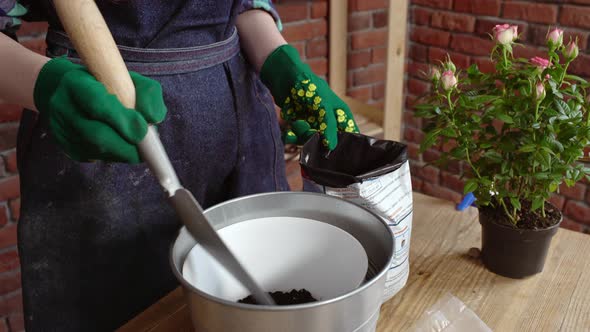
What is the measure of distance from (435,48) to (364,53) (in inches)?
12.5

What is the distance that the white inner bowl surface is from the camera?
0.60 m

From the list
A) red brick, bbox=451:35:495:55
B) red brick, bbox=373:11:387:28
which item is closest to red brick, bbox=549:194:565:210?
red brick, bbox=451:35:495:55

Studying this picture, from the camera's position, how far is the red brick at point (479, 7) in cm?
196

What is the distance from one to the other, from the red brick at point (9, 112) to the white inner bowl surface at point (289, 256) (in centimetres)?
100

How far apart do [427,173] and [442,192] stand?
0.11 m

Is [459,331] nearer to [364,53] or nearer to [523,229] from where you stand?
[523,229]

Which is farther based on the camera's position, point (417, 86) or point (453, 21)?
point (417, 86)

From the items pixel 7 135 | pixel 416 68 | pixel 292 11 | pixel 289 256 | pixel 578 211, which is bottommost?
pixel 578 211

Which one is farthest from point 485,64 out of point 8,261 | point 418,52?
point 8,261

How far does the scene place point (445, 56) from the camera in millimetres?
2088

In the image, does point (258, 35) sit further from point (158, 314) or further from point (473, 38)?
point (473, 38)

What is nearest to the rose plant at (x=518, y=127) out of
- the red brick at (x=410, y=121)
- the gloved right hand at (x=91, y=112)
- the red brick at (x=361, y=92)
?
the gloved right hand at (x=91, y=112)

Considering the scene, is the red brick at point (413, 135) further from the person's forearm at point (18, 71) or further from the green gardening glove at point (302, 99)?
the person's forearm at point (18, 71)

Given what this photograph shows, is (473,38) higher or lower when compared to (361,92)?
higher
